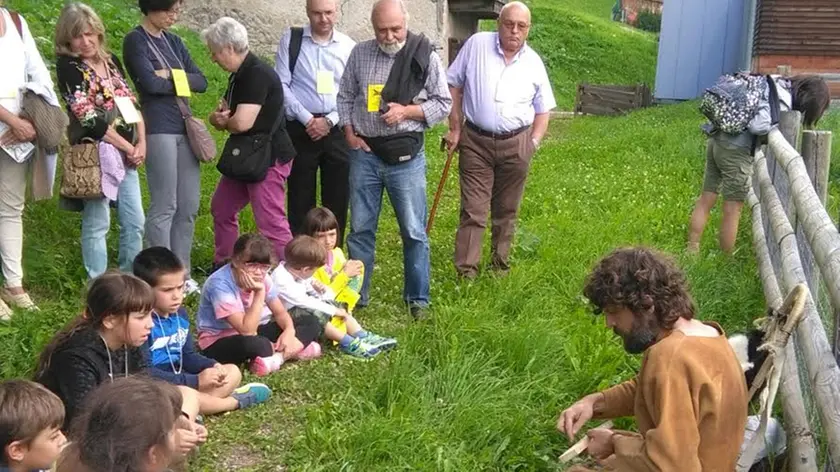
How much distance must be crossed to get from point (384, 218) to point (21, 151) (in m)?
3.63

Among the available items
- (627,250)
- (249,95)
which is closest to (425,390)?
(627,250)

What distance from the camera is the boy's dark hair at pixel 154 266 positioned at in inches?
158

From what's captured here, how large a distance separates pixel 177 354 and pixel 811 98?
5.00 meters

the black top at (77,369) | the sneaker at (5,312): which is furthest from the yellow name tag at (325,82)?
the black top at (77,369)

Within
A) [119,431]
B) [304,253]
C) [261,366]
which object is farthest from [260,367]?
[119,431]

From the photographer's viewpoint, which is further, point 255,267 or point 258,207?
point 258,207

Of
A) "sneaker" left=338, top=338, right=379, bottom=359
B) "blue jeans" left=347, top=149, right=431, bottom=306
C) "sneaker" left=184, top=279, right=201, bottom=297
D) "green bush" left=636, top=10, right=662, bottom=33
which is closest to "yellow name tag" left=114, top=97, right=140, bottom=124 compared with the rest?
"sneaker" left=184, top=279, right=201, bottom=297

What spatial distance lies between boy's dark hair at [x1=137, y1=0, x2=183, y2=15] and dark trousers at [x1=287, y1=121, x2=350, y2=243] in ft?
3.53

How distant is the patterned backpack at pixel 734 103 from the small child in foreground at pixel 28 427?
16.1 ft

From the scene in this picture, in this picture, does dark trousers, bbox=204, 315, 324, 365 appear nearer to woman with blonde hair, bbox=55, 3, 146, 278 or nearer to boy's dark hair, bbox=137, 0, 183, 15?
woman with blonde hair, bbox=55, 3, 146, 278

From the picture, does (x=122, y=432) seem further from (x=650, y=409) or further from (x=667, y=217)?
(x=667, y=217)

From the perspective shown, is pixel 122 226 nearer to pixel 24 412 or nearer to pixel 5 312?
pixel 5 312

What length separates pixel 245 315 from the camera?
4.62 meters

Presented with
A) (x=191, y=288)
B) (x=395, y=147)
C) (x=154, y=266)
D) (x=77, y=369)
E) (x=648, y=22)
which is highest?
(x=648, y=22)
